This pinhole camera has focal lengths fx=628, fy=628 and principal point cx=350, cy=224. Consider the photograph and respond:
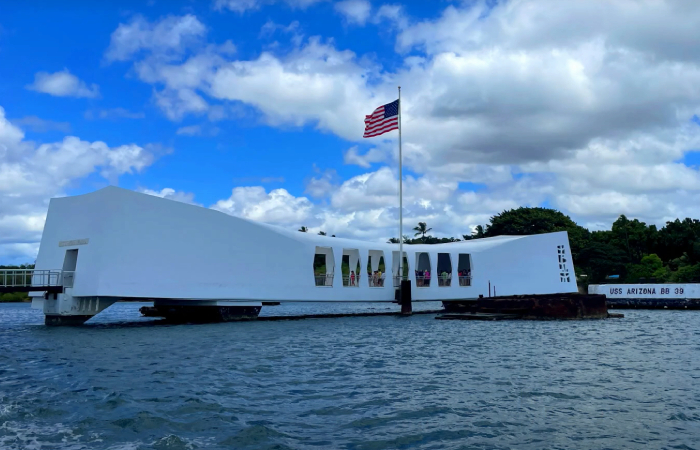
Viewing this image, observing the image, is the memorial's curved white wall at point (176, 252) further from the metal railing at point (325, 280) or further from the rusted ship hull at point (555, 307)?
the rusted ship hull at point (555, 307)

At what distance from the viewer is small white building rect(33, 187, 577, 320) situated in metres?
25.7

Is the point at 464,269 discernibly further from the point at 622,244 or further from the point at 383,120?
the point at 622,244

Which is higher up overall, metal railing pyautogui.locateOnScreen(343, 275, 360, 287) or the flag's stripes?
the flag's stripes

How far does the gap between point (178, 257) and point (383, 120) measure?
12.8 metres

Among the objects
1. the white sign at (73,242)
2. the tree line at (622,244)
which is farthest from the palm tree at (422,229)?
the white sign at (73,242)

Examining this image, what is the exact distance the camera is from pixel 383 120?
32750 mm

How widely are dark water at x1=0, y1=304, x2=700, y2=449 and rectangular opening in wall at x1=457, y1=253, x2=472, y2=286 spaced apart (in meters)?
19.0

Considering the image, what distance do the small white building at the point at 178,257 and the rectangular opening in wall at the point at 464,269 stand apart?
548 centimetres

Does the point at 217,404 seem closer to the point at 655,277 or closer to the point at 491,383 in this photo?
the point at 491,383

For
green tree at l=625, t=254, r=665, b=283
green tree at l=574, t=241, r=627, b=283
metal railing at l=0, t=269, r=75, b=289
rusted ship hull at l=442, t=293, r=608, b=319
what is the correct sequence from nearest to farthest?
metal railing at l=0, t=269, r=75, b=289, rusted ship hull at l=442, t=293, r=608, b=319, green tree at l=625, t=254, r=665, b=283, green tree at l=574, t=241, r=627, b=283

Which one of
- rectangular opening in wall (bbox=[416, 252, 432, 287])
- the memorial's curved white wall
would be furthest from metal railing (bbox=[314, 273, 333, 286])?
rectangular opening in wall (bbox=[416, 252, 432, 287])

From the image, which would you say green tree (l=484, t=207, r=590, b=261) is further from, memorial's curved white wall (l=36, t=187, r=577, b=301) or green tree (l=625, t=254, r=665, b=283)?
memorial's curved white wall (l=36, t=187, r=577, b=301)

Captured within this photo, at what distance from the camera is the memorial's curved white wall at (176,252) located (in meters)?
25.7

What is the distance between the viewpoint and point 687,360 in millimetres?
15133
